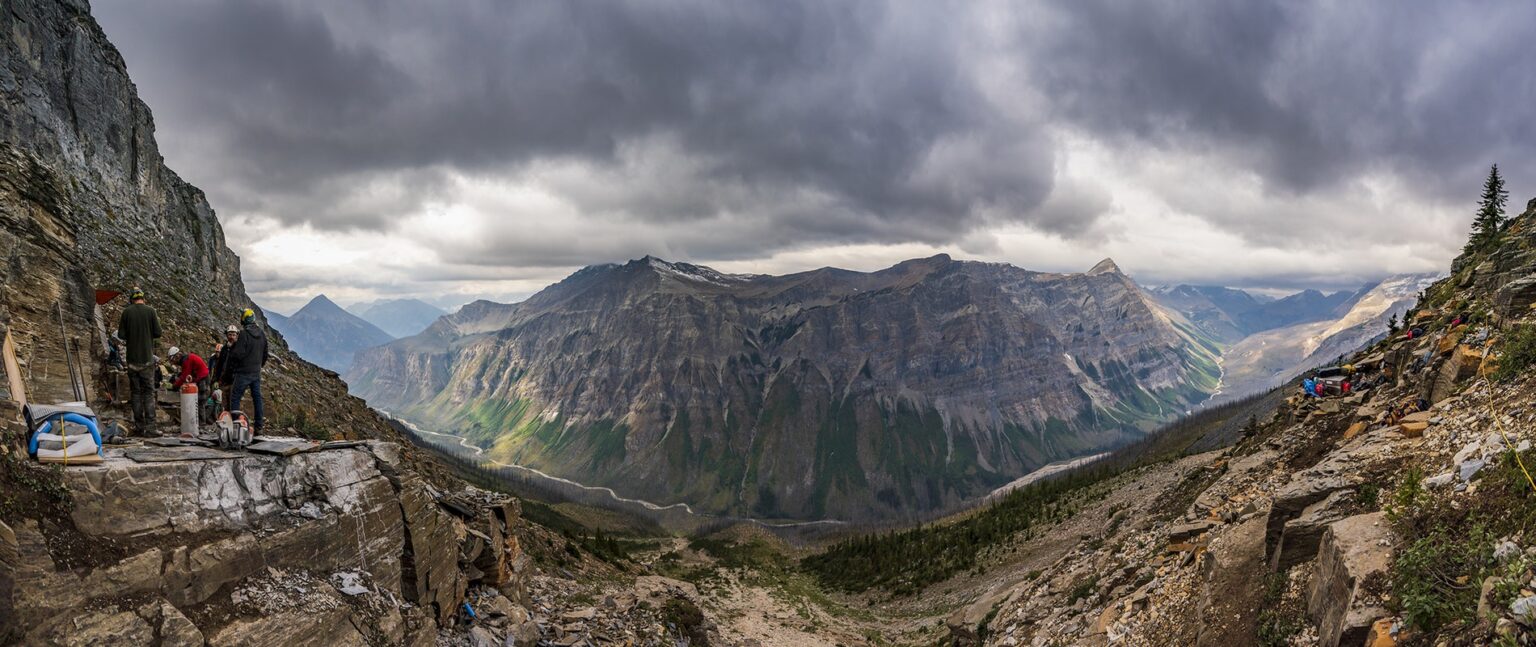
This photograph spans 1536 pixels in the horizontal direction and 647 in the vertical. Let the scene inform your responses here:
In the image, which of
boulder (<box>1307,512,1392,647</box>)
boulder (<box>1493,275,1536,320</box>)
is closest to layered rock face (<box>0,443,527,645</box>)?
boulder (<box>1307,512,1392,647</box>)

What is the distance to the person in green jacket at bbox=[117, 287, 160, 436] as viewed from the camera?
56.9 ft

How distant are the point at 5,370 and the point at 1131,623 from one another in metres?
31.8

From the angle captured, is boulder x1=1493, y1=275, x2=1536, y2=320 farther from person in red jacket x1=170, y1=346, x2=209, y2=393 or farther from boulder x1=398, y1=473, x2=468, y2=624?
person in red jacket x1=170, y1=346, x2=209, y2=393

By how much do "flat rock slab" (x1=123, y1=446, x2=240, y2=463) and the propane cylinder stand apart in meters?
2.57

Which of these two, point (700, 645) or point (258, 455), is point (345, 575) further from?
point (700, 645)

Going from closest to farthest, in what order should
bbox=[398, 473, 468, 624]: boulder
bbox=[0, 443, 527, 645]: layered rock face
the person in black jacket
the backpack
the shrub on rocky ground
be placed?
1. bbox=[0, 443, 527, 645]: layered rock face
2. the shrub on rocky ground
3. the backpack
4. bbox=[398, 473, 468, 624]: boulder
5. the person in black jacket

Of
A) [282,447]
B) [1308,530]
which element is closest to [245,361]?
[282,447]

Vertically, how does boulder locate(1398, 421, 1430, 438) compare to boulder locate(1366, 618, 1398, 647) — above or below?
above

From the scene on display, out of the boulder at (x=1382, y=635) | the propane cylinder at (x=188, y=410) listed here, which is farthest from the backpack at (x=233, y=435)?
the boulder at (x=1382, y=635)

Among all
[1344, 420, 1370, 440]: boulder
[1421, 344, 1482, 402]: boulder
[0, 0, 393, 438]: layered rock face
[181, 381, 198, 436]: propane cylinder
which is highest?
[0, 0, 393, 438]: layered rock face

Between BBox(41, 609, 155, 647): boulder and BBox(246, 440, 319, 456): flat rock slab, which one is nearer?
BBox(41, 609, 155, 647): boulder

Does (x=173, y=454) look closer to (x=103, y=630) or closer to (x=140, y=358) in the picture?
(x=103, y=630)

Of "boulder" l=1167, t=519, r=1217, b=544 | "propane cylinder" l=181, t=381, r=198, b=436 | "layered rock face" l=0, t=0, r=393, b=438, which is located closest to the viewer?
"propane cylinder" l=181, t=381, r=198, b=436

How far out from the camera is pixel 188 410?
55.1ft
